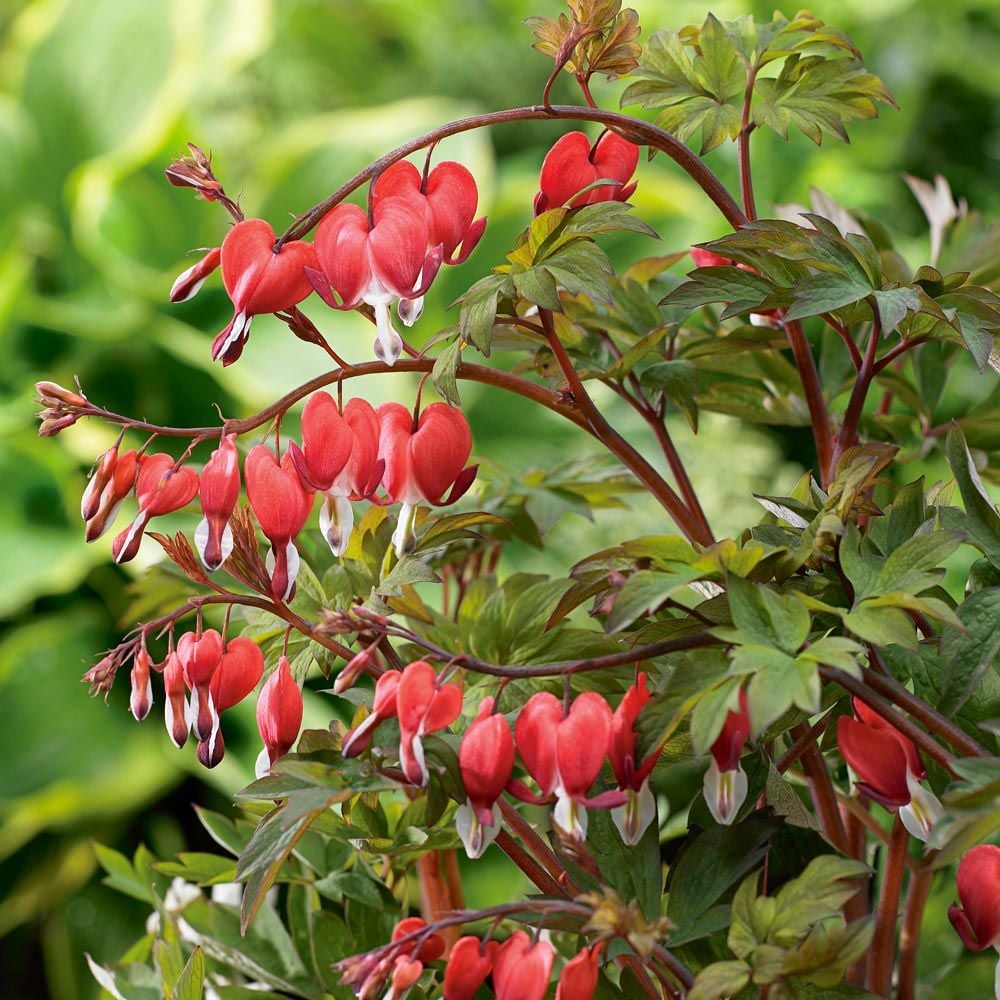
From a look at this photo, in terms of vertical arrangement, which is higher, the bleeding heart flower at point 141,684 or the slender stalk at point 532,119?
the slender stalk at point 532,119

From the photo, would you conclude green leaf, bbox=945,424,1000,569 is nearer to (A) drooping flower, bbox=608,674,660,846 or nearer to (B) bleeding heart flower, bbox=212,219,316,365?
(A) drooping flower, bbox=608,674,660,846

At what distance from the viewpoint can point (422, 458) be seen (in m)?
0.50

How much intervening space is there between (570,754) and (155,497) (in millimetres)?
202

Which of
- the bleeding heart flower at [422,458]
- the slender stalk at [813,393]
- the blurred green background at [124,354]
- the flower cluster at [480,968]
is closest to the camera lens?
the flower cluster at [480,968]

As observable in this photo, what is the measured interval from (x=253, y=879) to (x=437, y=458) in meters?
0.18

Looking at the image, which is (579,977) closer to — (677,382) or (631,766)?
(631,766)

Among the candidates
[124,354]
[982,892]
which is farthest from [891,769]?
[124,354]

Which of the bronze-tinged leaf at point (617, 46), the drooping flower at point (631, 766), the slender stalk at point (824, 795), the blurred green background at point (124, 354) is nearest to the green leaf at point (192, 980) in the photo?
the drooping flower at point (631, 766)

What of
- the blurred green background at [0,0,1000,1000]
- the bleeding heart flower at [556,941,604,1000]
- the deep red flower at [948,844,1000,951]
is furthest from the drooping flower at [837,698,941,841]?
the blurred green background at [0,0,1000,1000]

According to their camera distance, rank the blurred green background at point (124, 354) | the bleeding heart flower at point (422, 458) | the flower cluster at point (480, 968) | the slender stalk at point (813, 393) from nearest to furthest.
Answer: the flower cluster at point (480, 968)
the bleeding heart flower at point (422, 458)
the slender stalk at point (813, 393)
the blurred green background at point (124, 354)

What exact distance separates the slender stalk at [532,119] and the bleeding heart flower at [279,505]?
0.09 meters

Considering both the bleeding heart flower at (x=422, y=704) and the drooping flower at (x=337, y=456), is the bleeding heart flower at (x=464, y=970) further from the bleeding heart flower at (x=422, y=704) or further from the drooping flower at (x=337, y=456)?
the drooping flower at (x=337, y=456)

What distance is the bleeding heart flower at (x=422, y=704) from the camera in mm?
421

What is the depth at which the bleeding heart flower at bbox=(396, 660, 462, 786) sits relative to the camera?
42 centimetres
